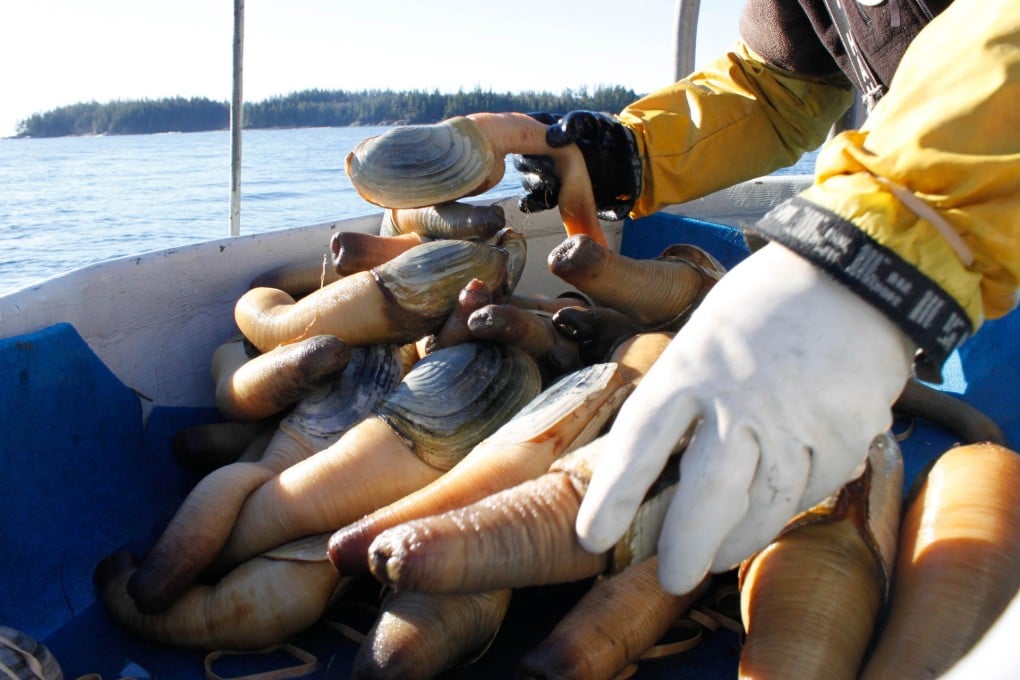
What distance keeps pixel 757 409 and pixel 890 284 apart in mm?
316

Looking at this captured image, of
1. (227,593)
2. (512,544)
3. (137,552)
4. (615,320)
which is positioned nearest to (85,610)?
(137,552)

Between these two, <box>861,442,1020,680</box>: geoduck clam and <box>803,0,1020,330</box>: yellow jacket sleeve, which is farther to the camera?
<box>861,442,1020,680</box>: geoduck clam

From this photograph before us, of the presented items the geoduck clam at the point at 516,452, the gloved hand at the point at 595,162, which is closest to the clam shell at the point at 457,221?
the gloved hand at the point at 595,162

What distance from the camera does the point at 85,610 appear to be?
2574 millimetres

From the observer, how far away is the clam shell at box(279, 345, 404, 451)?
2.81 meters

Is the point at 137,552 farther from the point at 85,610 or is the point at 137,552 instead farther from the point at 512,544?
the point at 512,544

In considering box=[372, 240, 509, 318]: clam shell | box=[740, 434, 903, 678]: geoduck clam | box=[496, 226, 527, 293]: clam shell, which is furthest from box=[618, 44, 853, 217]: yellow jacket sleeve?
box=[740, 434, 903, 678]: geoduck clam

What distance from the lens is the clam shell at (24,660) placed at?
198cm

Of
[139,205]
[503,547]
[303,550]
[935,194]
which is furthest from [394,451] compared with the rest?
[139,205]

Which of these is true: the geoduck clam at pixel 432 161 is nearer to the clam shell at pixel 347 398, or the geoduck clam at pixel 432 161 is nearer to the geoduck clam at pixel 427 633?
the clam shell at pixel 347 398

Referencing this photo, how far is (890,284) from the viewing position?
4.93 ft

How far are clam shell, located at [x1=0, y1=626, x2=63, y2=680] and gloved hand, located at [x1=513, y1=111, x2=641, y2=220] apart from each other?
2419 mm

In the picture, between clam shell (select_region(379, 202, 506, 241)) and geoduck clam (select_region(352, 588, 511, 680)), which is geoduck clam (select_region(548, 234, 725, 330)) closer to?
clam shell (select_region(379, 202, 506, 241))

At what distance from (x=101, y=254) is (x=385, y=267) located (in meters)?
8.85
